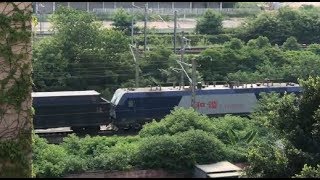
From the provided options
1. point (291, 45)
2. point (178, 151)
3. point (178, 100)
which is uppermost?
point (291, 45)

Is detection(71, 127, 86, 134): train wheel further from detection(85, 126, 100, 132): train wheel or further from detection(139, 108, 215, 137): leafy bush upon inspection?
detection(139, 108, 215, 137): leafy bush

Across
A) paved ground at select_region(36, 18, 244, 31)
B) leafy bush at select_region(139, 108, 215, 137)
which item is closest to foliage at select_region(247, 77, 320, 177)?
leafy bush at select_region(139, 108, 215, 137)

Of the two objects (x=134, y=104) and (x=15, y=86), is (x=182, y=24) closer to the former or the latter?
(x=134, y=104)

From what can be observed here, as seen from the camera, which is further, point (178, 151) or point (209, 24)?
point (209, 24)

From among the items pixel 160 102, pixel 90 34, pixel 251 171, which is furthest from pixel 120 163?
pixel 90 34

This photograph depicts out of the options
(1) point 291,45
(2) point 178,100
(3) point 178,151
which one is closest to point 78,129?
(2) point 178,100

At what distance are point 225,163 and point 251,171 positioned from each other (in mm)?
3338

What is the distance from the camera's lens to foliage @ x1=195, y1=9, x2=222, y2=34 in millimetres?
24797

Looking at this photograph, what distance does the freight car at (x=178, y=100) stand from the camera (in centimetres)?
1347

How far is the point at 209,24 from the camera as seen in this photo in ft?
82.0

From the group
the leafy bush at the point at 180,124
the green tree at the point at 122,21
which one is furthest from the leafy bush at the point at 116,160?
the green tree at the point at 122,21

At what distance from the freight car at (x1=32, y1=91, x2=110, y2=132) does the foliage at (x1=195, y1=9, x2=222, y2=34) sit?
12.7m

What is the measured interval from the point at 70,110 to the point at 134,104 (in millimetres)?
1614

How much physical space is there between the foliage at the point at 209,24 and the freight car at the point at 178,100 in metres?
10.2
